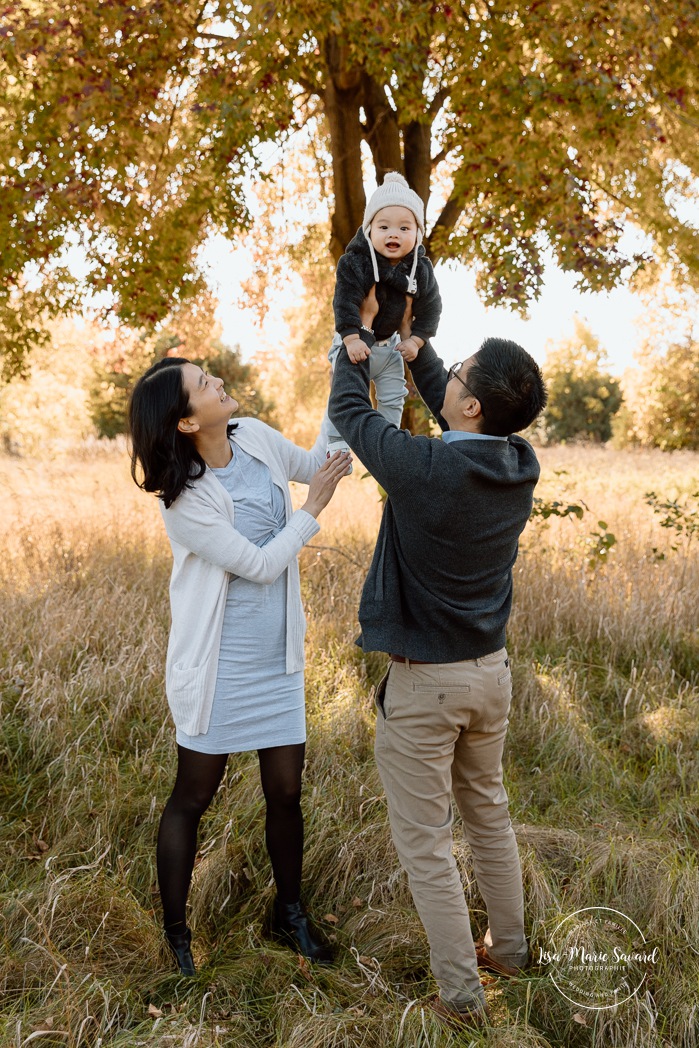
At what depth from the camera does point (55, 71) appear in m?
5.96

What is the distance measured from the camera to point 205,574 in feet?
8.67

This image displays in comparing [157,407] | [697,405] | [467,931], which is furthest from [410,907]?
[697,405]

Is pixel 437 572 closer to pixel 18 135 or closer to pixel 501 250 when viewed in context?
pixel 501 250

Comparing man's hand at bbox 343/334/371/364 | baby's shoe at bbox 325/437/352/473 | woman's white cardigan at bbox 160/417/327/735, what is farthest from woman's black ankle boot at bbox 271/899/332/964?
man's hand at bbox 343/334/371/364

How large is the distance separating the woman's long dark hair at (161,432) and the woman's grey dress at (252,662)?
234 millimetres

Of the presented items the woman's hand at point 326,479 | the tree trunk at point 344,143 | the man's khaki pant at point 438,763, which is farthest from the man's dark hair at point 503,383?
the tree trunk at point 344,143

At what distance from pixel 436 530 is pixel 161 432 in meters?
0.90

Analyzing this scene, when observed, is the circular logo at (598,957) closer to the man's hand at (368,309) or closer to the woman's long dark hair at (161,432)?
the woman's long dark hair at (161,432)

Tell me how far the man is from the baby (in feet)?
0.38

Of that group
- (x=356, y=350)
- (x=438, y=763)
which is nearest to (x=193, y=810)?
(x=438, y=763)

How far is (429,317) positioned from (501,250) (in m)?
3.27

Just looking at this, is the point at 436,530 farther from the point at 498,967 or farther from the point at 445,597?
the point at 498,967

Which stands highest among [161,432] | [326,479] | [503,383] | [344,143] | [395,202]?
[344,143]

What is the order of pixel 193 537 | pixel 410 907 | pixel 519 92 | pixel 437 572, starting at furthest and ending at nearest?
pixel 519 92, pixel 410 907, pixel 193 537, pixel 437 572
